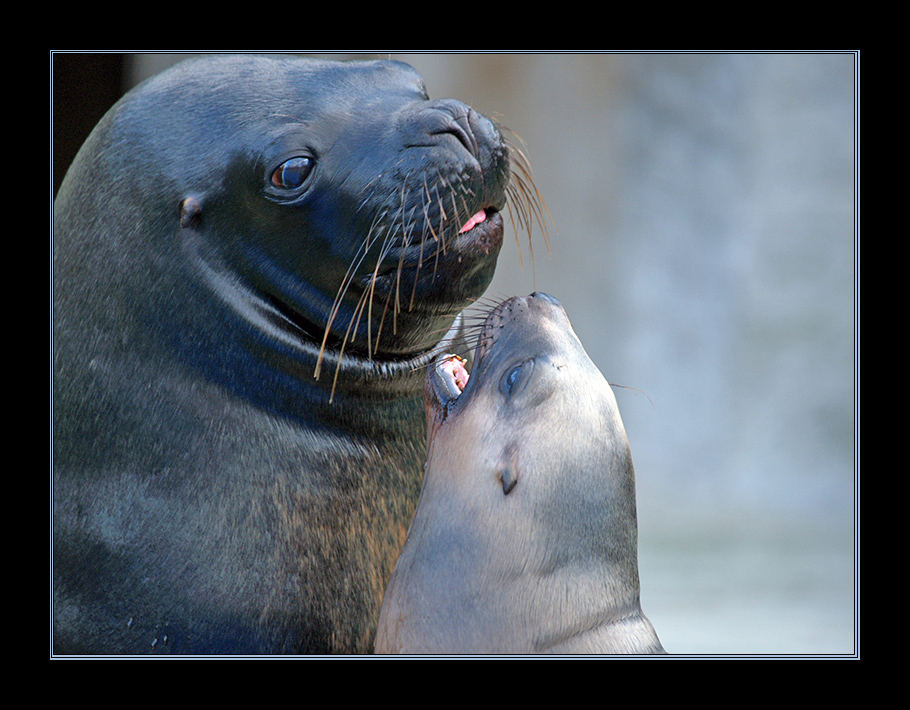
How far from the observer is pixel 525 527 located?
268 cm

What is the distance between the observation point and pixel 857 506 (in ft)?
10.5

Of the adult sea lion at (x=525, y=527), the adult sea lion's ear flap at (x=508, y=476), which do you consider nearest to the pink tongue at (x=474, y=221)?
the adult sea lion at (x=525, y=527)

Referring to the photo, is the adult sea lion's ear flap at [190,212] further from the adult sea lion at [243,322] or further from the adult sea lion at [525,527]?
the adult sea lion at [525,527]

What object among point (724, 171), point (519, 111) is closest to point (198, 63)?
point (519, 111)

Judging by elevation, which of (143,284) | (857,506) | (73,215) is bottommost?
(857,506)

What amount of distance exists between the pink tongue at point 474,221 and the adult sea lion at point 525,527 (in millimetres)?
309

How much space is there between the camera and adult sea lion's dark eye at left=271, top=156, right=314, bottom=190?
8.96ft

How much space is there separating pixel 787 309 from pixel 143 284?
4.00 meters

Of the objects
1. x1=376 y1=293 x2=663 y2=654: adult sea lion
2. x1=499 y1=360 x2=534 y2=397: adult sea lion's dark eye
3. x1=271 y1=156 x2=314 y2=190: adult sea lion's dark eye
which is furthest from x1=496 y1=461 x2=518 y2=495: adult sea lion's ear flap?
x1=271 y1=156 x2=314 y2=190: adult sea lion's dark eye

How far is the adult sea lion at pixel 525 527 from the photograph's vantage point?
2625 millimetres

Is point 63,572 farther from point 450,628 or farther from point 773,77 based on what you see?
point 773,77

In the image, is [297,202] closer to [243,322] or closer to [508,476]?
[243,322]

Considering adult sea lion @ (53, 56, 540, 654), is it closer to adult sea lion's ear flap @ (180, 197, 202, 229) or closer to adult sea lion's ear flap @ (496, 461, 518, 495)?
adult sea lion's ear flap @ (180, 197, 202, 229)

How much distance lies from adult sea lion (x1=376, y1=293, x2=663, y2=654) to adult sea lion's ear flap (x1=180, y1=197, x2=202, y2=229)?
2.28 ft
